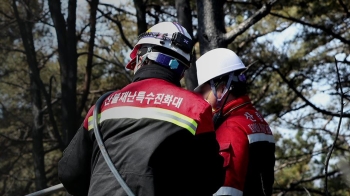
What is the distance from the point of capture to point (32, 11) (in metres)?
14.7

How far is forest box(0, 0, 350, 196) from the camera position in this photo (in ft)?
42.0

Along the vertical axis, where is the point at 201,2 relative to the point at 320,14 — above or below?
below

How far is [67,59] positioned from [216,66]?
8.61 meters

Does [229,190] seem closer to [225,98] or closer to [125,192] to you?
[225,98]

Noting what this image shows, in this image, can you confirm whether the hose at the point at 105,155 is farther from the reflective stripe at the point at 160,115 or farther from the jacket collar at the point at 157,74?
the jacket collar at the point at 157,74

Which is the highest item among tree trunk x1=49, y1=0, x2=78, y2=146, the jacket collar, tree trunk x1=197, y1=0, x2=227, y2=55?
tree trunk x1=49, y1=0, x2=78, y2=146

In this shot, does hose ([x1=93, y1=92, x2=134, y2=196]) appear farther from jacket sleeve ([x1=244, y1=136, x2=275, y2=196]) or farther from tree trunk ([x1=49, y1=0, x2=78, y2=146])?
tree trunk ([x1=49, y1=0, x2=78, y2=146])

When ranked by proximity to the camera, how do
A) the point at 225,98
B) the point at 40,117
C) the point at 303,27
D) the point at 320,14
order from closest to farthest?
the point at 225,98 < the point at 320,14 < the point at 303,27 < the point at 40,117

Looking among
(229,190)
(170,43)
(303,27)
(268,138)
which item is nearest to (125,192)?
(170,43)

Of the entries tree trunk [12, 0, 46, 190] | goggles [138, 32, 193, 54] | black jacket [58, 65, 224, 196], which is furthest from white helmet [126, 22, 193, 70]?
tree trunk [12, 0, 46, 190]

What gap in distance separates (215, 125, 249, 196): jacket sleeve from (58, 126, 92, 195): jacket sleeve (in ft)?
3.28

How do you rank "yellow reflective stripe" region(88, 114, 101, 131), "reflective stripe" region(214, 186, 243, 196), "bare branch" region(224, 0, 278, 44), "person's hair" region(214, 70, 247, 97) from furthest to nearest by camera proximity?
1. "bare branch" region(224, 0, 278, 44)
2. "person's hair" region(214, 70, 247, 97)
3. "reflective stripe" region(214, 186, 243, 196)
4. "yellow reflective stripe" region(88, 114, 101, 131)

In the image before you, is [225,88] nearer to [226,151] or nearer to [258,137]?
[258,137]

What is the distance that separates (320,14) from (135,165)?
972 centimetres
